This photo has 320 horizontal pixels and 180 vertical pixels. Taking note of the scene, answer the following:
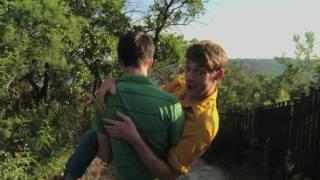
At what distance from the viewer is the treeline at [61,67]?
10.3 m

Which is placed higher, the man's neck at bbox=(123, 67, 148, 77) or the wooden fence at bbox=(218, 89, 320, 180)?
the man's neck at bbox=(123, 67, 148, 77)

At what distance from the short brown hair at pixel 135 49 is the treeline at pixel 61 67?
21.0 feet

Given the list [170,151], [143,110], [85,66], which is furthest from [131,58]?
[85,66]

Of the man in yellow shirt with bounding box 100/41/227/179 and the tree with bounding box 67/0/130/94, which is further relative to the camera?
the tree with bounding box 67/0/130/94

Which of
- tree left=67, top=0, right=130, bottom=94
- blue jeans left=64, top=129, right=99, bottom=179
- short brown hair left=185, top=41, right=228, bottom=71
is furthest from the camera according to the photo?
tree left=67, top=0, right=130, bottom=94

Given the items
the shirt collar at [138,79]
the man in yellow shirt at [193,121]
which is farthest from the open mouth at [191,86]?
the shirt collar at [138,79]

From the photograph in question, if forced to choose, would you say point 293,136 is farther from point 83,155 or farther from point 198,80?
point 198,80

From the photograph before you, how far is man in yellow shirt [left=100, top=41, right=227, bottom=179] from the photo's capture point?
3195 millimetres

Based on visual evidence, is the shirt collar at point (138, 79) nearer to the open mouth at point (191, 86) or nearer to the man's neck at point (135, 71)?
the man's neck at point (135, 71)

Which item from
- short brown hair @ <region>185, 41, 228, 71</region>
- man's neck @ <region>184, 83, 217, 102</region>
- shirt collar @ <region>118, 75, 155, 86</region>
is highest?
short brown hair @ <region>185, 41, 228, 71</region>

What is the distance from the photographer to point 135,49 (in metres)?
3.20

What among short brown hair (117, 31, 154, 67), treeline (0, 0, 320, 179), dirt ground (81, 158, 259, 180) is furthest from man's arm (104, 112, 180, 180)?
dirt ground (81, 158, 259, 180)

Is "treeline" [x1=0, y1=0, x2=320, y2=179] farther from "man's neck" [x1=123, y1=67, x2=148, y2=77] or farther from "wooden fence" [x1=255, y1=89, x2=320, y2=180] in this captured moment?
"man's neck" [x1=123, y1=67, x2=148, y2=77]

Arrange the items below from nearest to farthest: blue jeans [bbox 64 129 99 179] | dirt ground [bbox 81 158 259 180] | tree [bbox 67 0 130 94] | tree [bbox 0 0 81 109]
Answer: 1. blue jeans [bbox 64 129 99 179]
2. tree [bbox 0 0 81 109]
3. dirt ground [bbox 81 158 259 180]
4. tree [bbox 67 0 130 94]
